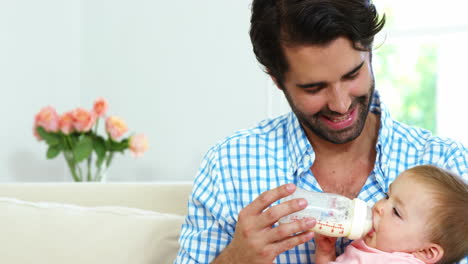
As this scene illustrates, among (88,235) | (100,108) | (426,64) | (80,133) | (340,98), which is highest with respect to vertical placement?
(426,64)

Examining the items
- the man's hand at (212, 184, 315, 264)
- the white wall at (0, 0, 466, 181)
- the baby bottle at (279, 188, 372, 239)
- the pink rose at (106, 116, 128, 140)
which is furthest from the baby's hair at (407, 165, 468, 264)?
the white wall at (0, 0, 466, 181)

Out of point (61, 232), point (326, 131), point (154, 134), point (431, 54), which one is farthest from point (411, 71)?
point (61, 232)

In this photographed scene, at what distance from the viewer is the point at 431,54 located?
3.27 m

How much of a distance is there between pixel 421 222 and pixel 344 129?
0.95 ft

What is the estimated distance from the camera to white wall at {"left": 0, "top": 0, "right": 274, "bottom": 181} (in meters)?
3.42

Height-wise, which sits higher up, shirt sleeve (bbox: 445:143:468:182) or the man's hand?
shirt sleeve (bbox: 445:143:468:182)

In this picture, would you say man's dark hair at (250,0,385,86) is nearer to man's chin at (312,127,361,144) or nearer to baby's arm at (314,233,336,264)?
man's chin at (312,127,361,144)

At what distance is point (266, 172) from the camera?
5.01 feet

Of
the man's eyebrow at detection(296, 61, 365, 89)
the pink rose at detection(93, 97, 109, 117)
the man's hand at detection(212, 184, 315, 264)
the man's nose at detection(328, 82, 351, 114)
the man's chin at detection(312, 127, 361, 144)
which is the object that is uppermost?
the man's eyebrow at detection(296, 61, 365, 89)

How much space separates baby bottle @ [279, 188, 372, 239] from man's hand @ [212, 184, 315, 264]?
3cm

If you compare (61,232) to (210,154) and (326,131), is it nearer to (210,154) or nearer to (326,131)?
(210,154)

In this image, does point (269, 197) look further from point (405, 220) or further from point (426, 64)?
point (426, 64)

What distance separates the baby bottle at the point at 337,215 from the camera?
1.18 meters

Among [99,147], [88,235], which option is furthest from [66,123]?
[88,235]
